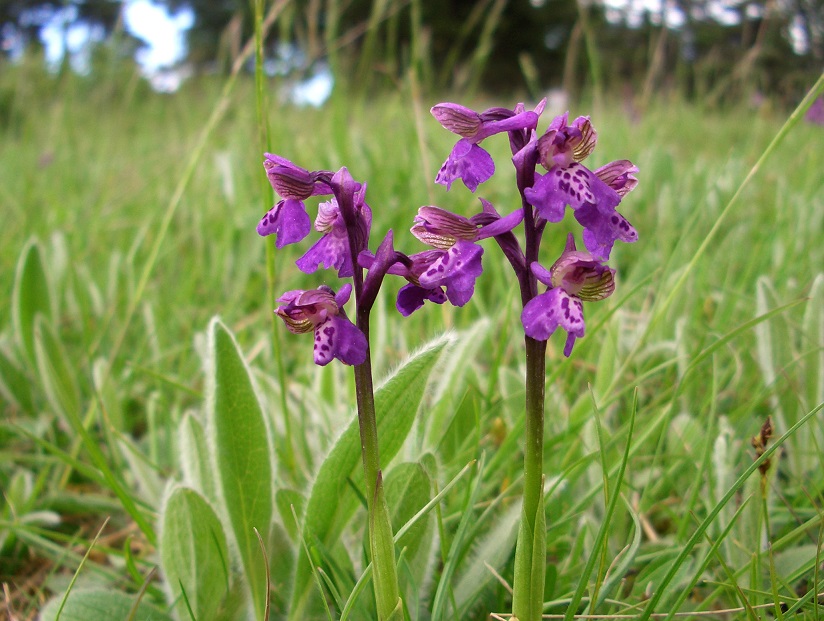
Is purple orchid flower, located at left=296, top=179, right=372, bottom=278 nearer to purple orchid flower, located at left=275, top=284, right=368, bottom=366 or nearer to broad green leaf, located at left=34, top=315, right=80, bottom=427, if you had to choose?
purple orchid flower, located at left=275, top=284, right=368, bottom=366

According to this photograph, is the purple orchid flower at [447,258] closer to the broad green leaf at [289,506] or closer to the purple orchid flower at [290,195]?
the purple orchid flower at [290,195]

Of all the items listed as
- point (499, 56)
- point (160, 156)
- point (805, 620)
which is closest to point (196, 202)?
point (160, 156)

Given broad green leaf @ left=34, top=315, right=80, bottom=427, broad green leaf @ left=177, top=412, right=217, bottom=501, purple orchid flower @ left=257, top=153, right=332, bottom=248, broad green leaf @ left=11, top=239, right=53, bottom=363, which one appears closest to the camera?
purple orchid flower @ left=257, top=153, right=332, bottom=248

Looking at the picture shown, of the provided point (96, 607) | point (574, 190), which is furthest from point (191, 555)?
point (574, 190)

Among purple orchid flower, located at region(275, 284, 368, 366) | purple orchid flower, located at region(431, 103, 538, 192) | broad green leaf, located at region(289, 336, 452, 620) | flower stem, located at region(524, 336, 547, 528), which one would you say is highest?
purple orchid flower, located at region(431, 103, 538, 192)

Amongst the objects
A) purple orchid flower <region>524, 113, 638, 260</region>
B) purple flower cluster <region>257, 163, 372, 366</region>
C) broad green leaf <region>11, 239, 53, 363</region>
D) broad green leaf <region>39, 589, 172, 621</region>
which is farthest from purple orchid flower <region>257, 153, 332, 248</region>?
broad green leaf <region>11, 239, 53, 363</region>

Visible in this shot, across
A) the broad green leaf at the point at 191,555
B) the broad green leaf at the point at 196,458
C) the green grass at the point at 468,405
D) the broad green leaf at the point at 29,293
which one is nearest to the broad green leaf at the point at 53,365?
the green grass at the point at 468,405
